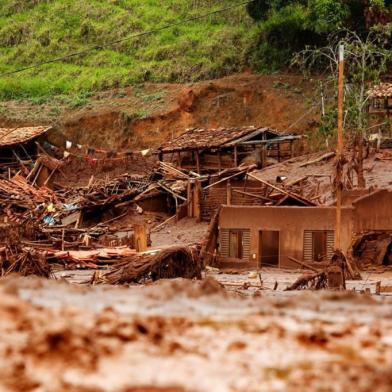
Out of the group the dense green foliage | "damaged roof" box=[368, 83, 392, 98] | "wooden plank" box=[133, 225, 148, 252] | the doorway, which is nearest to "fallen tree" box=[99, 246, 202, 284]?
the doorway

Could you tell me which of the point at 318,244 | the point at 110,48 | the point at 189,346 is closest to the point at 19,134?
the point at 110,48

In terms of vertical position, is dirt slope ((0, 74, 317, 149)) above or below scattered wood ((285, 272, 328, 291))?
above

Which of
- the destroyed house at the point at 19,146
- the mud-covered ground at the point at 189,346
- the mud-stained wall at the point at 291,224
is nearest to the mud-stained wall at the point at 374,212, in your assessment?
the mud-stained wall at the point at 291,224

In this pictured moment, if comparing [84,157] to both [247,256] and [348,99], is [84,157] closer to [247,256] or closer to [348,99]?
[348,99]

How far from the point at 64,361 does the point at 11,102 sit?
53996mm

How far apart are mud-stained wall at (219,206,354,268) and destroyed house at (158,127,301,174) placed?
1305 centimetres

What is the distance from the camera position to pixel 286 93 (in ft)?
153

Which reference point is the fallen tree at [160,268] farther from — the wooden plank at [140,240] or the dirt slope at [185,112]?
the dirt slope at [185,112]

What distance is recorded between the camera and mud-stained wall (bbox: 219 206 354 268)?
958 inches

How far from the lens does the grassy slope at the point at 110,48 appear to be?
Answer: 55688 mm

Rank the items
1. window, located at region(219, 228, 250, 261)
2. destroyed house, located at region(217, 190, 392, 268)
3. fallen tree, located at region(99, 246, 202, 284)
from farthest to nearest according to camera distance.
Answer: window, located at region(219, 228, 250, 261) → destroyed house, located at region(217, 190, 392, 268) → fallen tree, located at region(99, 246, 202, 284)

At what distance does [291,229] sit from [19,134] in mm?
24400

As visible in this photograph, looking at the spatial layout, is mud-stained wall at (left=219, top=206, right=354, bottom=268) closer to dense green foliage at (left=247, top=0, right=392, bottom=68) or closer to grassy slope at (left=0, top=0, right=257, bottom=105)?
dense green foliage at (left=247, top=0, right=392, bottom=68)

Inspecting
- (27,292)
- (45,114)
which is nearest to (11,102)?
(45,114)
